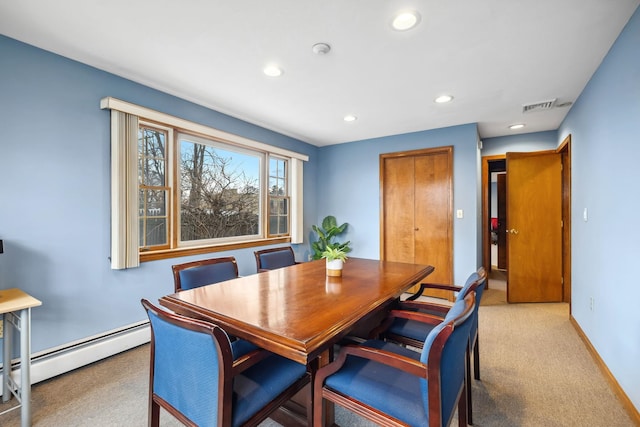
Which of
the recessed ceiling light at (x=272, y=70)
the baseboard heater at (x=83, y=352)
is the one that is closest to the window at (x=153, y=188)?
the baseboard heater at (x=83, y=352)

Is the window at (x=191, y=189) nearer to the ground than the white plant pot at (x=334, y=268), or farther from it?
farther from it

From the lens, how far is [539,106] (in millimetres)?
3244

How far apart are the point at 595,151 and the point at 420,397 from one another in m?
2.69

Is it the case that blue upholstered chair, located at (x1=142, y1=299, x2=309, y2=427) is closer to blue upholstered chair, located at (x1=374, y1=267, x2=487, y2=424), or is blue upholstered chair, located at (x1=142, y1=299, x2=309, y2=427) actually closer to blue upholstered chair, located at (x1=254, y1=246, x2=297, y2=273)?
blue upholstered chair, located at (x1=374, y1=267, x2=487, y2=424)

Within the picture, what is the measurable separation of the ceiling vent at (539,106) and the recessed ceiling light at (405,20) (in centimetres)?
222

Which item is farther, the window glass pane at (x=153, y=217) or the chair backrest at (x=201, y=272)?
the window glass pane at (x=153, y=217)

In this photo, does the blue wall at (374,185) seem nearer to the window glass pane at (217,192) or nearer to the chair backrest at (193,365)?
the window glass pane at (217,192)

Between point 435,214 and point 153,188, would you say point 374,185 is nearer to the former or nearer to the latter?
point 435,214

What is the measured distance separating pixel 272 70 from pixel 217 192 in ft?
5.62

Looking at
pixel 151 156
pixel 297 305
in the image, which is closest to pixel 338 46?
pixel 297 305

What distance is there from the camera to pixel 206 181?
11.3 ft

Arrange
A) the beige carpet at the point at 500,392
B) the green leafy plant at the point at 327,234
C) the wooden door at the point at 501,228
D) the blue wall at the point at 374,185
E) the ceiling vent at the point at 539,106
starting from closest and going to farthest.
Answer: the beige carpet at the point at 500,392 → the ceiling vent at the point at 539,106 → the blue wall at the point at 374,185 → the green leafy plant at the point at 327,234 → the wooden door at the point at 501,228

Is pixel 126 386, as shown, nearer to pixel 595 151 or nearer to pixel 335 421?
pixel 335 421

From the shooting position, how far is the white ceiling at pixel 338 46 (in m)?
1.74
